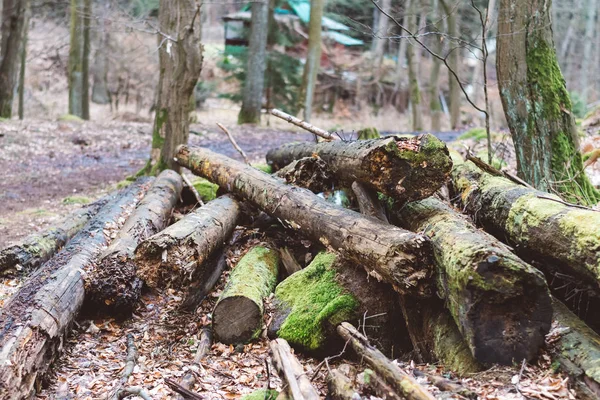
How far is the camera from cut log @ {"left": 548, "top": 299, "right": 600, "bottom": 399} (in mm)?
3367

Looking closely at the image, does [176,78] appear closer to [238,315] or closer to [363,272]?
[238,315]

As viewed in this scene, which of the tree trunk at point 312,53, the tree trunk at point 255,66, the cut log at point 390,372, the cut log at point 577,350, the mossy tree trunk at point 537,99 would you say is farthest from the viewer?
the tree trunk at point 312,53

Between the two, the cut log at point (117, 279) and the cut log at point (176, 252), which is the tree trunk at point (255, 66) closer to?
the cut log at point (117, 279)

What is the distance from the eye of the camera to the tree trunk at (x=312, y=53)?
20828 millimetres

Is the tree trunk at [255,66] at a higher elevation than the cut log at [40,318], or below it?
higher

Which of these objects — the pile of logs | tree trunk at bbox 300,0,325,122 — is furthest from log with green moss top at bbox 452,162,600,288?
tree trunk at bbox 300,0,325,122

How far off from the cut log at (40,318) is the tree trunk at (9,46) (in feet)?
45.5

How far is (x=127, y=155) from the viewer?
48.6 feet

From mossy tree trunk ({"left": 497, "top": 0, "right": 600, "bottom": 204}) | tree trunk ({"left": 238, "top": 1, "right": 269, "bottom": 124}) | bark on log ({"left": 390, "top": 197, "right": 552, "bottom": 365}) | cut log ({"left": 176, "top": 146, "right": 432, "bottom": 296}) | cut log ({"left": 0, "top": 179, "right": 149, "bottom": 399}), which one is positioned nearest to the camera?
bark on log ({"left": 390, "top": 197, "right": 552, "bottom": 365})

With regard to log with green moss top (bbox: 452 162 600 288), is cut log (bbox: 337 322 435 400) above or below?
below

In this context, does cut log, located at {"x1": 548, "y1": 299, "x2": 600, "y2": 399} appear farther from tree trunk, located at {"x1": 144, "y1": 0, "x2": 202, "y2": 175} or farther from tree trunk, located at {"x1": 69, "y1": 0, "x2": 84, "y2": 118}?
tree trunk, located at {"x1": 69, "y1": 0, "x2": 84, "y2": 118}

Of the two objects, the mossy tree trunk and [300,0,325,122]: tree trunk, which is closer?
the mossy tree trunk

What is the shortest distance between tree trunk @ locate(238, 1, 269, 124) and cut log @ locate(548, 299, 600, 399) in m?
17.7

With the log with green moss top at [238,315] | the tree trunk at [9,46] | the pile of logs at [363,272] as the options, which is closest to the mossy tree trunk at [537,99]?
the pile of logs at [363,272]
